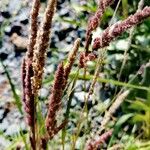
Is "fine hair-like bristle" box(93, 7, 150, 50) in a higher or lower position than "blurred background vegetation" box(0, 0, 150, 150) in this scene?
higher

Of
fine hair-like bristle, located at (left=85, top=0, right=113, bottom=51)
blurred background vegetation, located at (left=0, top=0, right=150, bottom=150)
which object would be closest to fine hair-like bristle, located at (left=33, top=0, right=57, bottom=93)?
fine hair-like bristle, located at (left=85, top=0, right=113, bottom=51)

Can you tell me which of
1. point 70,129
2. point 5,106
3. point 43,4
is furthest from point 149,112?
point 43,4

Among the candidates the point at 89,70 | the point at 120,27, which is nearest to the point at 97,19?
the point at 120,27

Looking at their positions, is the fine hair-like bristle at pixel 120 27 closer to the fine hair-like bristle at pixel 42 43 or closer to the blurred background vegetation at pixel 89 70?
the fine hair-like bristle at pixel 42 43

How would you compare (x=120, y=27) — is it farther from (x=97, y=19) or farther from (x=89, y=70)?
(x=89, y=70)

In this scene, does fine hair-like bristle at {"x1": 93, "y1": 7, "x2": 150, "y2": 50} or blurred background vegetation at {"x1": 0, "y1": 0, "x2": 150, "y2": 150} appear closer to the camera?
fine hair-like bristle at {"x1": 93, "y1": 7, "x2": 150, "y2": 50}

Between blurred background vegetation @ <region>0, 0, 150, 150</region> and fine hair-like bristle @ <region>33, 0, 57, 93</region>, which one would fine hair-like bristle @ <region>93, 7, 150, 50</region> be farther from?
blurred background vegetation @ <region>0, 0, 150, 150</region>

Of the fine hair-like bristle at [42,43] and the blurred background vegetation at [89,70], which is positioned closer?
the fine hair-like bristle at [42,43]

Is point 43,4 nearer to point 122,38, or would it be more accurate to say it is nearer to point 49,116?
point 122,38

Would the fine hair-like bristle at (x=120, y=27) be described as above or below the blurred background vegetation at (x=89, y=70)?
above

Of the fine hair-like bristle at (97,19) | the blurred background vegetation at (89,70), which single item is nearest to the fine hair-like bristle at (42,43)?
the fine hair-like bristle at (97,19)

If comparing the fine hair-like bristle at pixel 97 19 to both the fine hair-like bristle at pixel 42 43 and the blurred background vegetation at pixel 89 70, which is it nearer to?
the fine hair-like bristle at pixel 42 43
